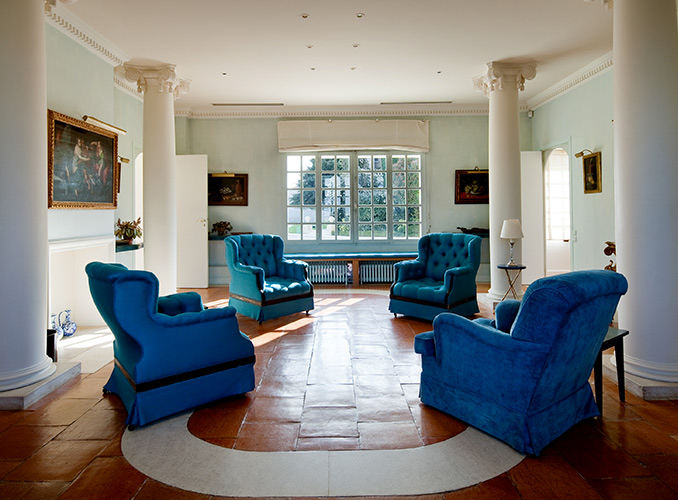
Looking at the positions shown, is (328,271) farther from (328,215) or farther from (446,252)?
(446,252)

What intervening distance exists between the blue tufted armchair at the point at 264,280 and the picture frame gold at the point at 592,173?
14.3 ft

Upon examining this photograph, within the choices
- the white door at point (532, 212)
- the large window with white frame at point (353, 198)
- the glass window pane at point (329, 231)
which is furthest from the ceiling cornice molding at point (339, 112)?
the glass window pane at point (329, 231)

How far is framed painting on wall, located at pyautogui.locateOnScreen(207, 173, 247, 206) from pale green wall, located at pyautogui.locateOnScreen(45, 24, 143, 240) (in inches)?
124

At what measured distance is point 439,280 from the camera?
20.6ft

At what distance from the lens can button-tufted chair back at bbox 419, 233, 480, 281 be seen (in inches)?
234

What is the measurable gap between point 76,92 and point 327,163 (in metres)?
4.91

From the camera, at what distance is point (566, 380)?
2625mm

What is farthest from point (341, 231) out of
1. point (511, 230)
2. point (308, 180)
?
point (511, 230)

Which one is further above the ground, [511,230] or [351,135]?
[351,135]

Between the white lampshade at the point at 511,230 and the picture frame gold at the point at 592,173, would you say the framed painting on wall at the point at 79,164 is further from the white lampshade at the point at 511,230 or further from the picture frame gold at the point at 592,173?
the picture frame gold at the point at 592,173

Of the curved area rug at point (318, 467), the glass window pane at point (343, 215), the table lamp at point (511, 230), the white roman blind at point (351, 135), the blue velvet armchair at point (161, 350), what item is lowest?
the curved area rug at point (318, 467)

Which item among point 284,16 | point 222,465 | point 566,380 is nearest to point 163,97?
point 284,16

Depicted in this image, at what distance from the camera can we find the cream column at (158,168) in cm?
662

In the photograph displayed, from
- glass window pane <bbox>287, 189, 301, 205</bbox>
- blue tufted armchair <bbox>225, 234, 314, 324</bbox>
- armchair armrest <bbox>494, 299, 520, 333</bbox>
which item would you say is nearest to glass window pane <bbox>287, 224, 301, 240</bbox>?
glass window pane <bbox>287, 189, 301, 205</bbox>
